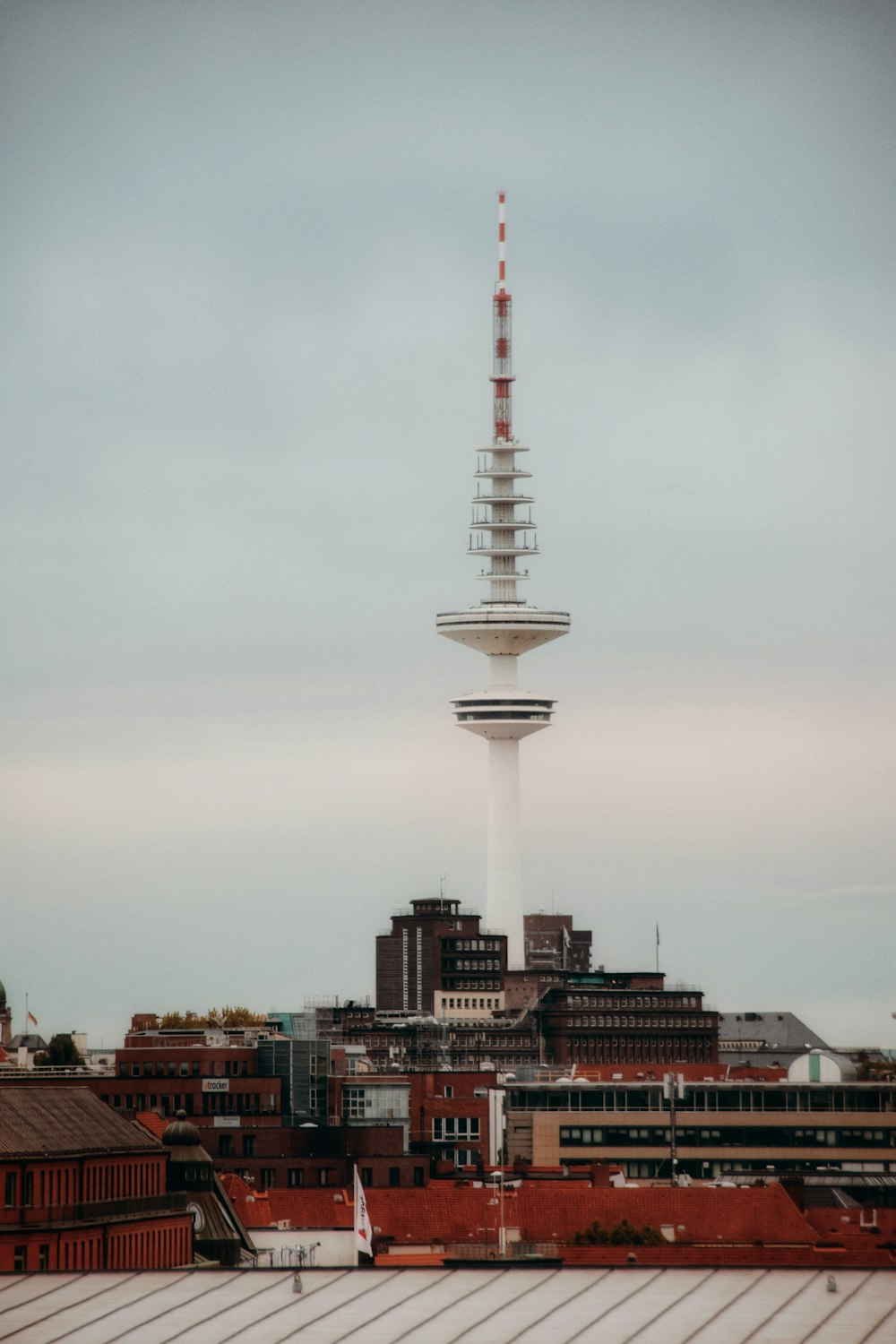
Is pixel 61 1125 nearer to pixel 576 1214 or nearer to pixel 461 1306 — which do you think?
pixel 576 1214

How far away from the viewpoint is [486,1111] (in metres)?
199

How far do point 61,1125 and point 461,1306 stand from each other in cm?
4127

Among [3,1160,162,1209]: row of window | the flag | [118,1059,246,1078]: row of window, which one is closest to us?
[3,1160,162,1209]: row of window

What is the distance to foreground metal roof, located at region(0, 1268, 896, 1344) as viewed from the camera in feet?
255

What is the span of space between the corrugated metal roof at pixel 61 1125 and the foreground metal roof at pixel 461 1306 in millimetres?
29068

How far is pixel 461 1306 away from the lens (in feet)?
264

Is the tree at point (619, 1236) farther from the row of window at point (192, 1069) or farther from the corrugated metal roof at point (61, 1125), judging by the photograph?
the row of window at point (192, 1069)

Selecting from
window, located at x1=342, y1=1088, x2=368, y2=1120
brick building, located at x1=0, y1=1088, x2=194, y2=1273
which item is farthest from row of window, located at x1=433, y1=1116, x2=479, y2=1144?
brick building, located at x1=0, y1=1088, x2=194, y2=1273

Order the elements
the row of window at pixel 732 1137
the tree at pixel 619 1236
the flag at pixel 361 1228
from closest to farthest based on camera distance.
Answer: the flag at pixel 361 1228
the tree at pixel 619 1236
the row of window at pixel 732 1137

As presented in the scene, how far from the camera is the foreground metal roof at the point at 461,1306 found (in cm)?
7788

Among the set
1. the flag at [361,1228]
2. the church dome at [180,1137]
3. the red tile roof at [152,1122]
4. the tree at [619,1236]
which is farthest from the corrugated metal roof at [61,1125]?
the red tile roof at [152,1122]

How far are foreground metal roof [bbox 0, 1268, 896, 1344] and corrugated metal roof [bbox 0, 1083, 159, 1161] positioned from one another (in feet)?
95.4

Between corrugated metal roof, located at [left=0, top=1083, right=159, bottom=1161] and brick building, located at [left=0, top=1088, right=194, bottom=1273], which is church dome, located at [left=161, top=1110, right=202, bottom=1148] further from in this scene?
brick building, located at [left=0, top=1088, right=194, bottom=1273]

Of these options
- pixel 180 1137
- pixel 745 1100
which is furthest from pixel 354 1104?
pixel 180 1137
